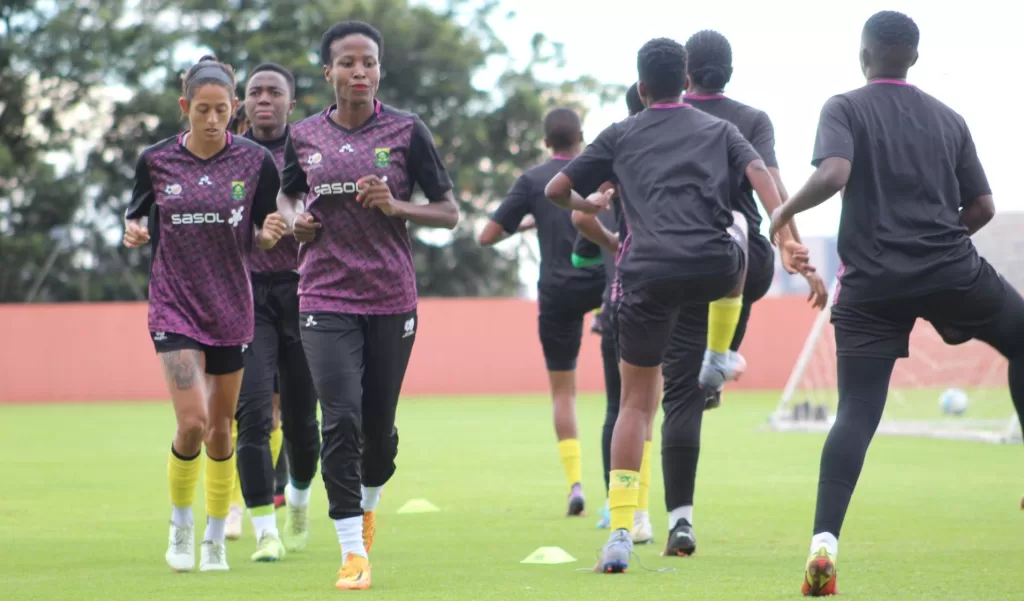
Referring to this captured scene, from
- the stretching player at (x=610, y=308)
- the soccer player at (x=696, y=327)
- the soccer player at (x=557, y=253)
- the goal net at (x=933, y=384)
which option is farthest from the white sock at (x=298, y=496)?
the goal net at (x=933, y=384)

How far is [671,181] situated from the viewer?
5938 millimetres

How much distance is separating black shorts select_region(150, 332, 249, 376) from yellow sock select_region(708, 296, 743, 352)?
2139mm

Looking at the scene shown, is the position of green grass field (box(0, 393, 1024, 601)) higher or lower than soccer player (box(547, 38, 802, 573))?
lower

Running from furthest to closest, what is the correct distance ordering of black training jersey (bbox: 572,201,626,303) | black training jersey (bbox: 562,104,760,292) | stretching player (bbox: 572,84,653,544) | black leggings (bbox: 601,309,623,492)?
black leggings (bbox: 601,309,623,492), black training jersey (bbox: 572,201,626,303), stretching player (bbox: 572,84,653,544), black training jersey (bbox: 562,104,760,292)

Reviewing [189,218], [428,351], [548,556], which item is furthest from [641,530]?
[428,351]

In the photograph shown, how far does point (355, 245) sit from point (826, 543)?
7.47ft

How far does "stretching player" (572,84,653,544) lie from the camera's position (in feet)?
23.3

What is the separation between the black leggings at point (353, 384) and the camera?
5.81 meters

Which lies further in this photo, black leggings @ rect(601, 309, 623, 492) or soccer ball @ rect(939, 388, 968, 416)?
soccer ball @ rect(939, 388, 968, 416)

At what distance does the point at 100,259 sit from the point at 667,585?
93.0 feet

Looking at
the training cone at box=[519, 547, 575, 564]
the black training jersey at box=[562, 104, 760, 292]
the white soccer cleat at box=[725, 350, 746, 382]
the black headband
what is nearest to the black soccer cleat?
the training cone at box=[519, 547, 575, 564]

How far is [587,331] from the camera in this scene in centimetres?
2933

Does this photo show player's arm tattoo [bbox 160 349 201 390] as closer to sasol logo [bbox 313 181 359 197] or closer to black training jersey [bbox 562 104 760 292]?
sasol logo [bbox 313 181 359 197]

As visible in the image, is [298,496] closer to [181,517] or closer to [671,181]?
[181,517]
